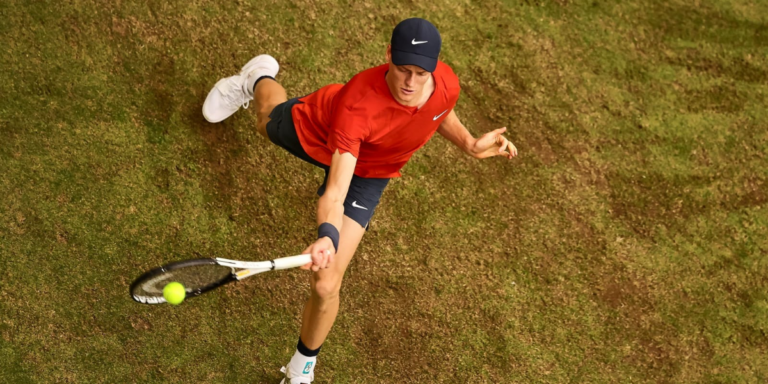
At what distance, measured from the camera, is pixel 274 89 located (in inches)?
192

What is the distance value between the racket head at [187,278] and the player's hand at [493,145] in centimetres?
179

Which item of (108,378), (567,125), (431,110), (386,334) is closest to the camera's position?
(431,110)

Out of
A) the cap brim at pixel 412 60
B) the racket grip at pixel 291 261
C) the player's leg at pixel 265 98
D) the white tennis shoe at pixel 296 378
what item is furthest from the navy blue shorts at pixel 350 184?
the white tennis shoe at pixel 296 378

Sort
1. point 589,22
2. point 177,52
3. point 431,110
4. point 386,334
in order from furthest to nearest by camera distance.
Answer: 1. point 589,22
2. point 177,52
3. point 386,334
4. point 431,110

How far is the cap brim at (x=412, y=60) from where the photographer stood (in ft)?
11.4

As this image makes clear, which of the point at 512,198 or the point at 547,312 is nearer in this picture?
the point at 547,312

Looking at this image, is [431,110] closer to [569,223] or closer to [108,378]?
[569,223]

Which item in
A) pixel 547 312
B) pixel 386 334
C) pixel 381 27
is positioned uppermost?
pixel 381 27

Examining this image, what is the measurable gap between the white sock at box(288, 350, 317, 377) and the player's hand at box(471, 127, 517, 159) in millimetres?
1748

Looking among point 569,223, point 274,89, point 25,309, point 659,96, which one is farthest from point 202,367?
point 659,96

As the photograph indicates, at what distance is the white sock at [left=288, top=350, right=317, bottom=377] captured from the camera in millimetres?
4219

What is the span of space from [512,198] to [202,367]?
9.09ft

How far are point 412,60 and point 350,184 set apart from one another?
1.07 metres

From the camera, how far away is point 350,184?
4234 mm
